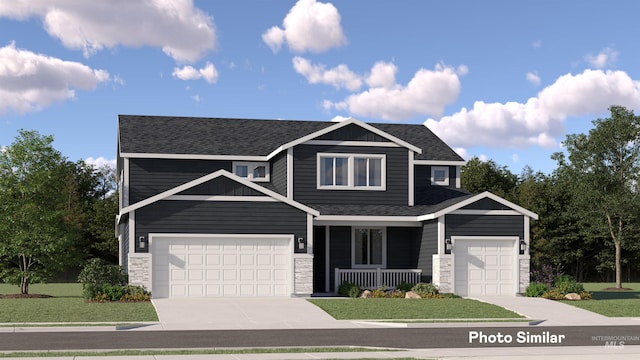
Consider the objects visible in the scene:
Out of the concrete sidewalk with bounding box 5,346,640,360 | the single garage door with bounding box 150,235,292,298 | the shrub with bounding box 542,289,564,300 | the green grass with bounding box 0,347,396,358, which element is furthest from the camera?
the shrub with bounding box 542,289,564,300

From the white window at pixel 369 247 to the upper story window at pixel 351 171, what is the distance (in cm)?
198

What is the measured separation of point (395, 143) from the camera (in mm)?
37938

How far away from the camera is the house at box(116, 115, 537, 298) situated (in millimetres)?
32656

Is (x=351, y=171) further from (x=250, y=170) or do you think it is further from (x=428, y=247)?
(x=250, y=170)

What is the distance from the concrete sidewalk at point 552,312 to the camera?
88.4 feet

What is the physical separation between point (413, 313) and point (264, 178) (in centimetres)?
1433

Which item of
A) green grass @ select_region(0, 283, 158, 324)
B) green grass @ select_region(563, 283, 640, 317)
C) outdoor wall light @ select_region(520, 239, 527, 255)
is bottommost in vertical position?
green grass @ select_region(563, 283, 640, 317)

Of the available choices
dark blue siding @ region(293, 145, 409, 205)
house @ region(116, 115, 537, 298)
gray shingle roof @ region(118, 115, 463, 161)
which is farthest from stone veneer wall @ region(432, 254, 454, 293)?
gray shingle roof @ region(118, 115, 463, 161)

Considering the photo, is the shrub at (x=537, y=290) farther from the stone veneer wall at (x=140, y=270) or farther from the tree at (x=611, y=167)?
the tree at (x=611, y=167)

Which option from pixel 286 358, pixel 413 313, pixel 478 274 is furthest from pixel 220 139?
pixel 286 358

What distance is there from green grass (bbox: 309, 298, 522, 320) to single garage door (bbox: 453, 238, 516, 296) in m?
3.26

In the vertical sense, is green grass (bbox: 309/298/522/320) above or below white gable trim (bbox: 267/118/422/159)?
below

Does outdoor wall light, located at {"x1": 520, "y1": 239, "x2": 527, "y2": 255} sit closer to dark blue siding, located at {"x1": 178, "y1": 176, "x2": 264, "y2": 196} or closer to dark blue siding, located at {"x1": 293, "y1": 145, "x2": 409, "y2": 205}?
dark blue siding, located at {"x1": 293, "y1": 145, "x2": 409, "y2": 205}

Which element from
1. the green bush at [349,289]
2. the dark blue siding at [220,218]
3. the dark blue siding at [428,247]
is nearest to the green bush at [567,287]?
the dark blue siding at [428,247]
